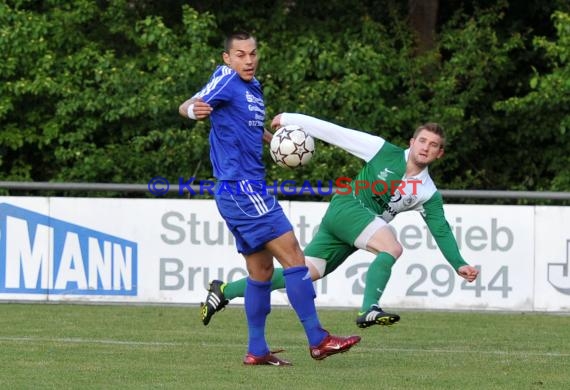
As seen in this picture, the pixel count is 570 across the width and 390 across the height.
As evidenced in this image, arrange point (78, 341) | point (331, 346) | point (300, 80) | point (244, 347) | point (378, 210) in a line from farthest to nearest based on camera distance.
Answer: point (300, 80)
point (78, 341)
point (244, 347)
point (378, 210)
point (331, 346)

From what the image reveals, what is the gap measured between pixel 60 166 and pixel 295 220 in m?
5.79

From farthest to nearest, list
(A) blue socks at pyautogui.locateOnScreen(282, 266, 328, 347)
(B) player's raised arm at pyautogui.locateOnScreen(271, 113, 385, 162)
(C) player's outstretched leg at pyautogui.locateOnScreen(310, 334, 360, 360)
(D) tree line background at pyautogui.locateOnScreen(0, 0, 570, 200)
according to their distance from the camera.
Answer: (D) tree line background at pyautogui.locateOnScreen(0, 0, 570, 200)
(B) player's raised arm at pyautogui.locateOnScreen(271, 113, 385, 162)
(A) blue socks at pyautogui.locateOnScreen(282, 266, 328, 347)
(C) player's outstretched leg at pyautogui.locateOnScreen(310, 334, 360, 360)

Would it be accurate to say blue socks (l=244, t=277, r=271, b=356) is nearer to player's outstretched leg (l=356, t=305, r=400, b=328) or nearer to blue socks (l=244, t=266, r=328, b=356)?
A: blue socks (l=244, t=266, r=328, b=356)

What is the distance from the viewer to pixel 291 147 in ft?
25.5

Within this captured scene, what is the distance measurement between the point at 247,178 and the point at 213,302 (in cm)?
151

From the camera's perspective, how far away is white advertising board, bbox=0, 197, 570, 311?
492 inches

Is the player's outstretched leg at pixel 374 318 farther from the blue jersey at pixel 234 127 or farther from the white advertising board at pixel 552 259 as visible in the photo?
the white advertising board at pixel 552 259

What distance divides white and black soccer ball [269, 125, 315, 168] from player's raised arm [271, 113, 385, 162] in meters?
0.08

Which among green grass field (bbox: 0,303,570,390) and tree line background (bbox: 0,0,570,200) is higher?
tree line background (bbox: 0,0,570,200)

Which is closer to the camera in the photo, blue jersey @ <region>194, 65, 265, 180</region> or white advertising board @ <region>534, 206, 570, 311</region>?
blue jersey @ <region>194, 65, 265, 180</region>

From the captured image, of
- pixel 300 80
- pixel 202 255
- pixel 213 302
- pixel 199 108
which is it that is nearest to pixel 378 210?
pixel 213 302

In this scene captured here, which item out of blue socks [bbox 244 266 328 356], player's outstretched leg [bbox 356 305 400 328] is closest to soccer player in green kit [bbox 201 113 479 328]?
player's outstretched leg [bbox 356 305 400 328]

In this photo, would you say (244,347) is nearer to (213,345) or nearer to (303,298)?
(213,345)

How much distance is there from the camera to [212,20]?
16.6 m
